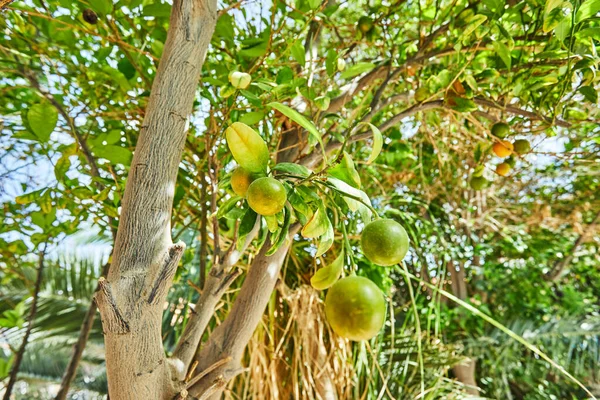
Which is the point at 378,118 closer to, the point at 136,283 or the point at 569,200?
the point at 136,283

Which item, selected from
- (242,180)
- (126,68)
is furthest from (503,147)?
(126,68)

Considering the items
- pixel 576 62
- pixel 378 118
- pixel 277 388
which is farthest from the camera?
pixel 378 118

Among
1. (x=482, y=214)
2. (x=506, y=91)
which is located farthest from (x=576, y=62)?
(x=482, y=214)

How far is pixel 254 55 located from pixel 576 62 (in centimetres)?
47

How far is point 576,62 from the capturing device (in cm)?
59

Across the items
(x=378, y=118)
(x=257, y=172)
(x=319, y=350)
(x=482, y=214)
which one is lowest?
(x=319, y=350)

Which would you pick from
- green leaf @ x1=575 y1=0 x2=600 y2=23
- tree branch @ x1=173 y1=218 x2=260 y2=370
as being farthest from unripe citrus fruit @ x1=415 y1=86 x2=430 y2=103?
tree branch @ x1=173 y1=218 x2=260 y2=370

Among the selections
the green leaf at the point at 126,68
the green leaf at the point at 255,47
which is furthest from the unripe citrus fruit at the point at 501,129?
the green leaf at the point at 126,68

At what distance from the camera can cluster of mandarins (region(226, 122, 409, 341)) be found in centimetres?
32

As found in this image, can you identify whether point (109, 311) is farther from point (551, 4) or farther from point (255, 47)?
point (551, 4)

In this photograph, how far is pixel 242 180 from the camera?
14.4 inches

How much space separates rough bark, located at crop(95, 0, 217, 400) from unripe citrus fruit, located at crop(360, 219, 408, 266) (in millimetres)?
183

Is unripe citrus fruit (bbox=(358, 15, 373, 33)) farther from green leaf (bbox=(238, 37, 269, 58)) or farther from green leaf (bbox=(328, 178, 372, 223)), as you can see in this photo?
green leaf (bbox=(328, 178, 372, 223))

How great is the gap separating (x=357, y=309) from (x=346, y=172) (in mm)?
121
